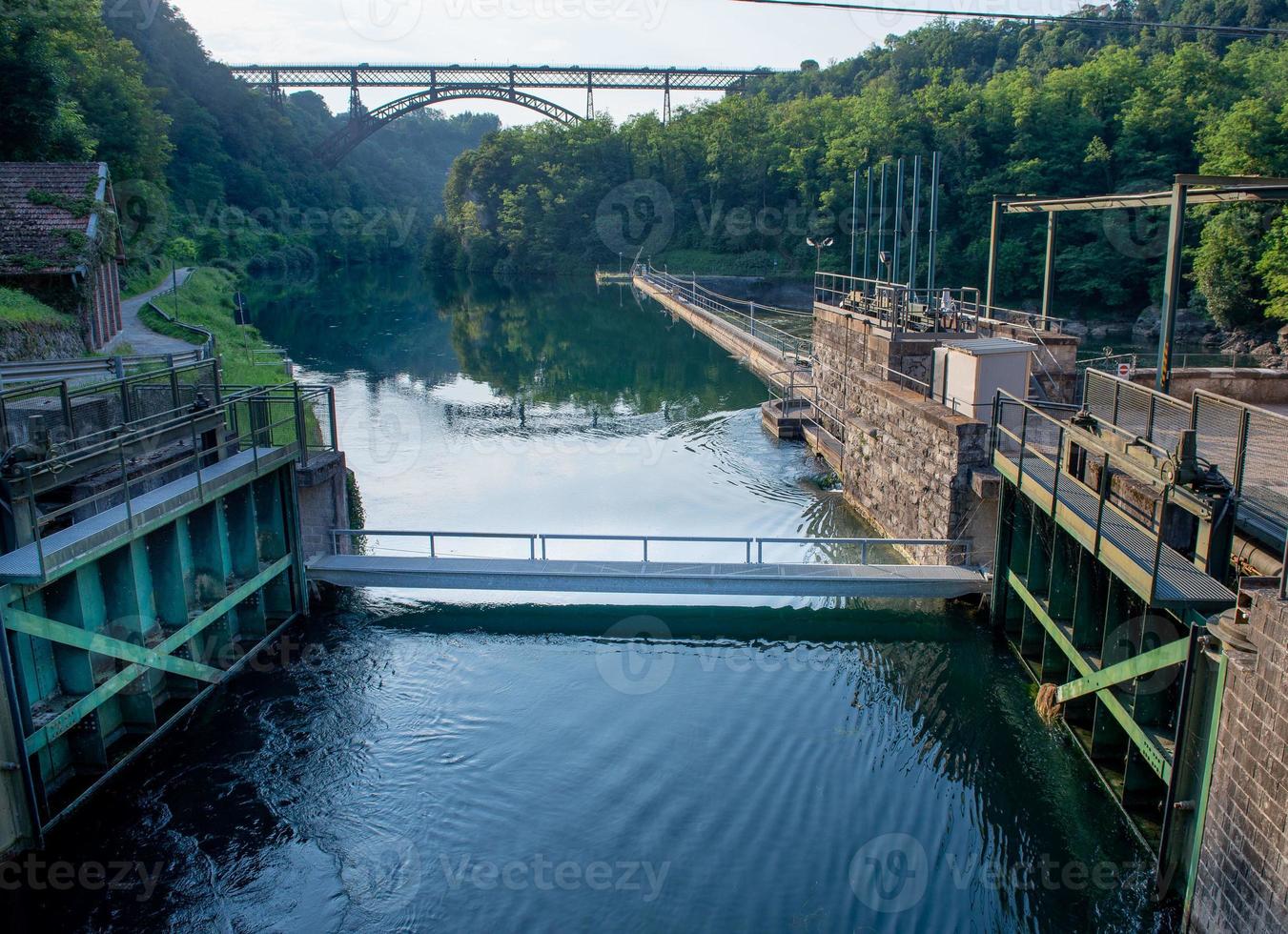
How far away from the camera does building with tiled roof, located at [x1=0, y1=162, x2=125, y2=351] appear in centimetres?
2178

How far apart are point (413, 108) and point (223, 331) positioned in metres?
80.2

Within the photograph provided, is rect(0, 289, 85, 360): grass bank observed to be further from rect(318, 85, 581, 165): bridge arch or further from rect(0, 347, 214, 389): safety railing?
rect(318, 85, 581, 165): bridge arch

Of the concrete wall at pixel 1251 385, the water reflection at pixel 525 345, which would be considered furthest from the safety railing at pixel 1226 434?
the water reflection at pixel 525 345

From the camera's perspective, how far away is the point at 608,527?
60.4 ft

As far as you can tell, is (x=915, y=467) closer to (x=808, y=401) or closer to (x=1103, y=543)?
(x=1103, y=543)

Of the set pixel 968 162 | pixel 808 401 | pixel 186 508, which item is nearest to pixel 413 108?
pixel 968 162

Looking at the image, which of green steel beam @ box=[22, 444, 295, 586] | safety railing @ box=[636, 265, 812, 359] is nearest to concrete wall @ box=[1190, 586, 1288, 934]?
green steel beam @ box=[22, 444, 295, 586]

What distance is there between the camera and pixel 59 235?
2227 cm

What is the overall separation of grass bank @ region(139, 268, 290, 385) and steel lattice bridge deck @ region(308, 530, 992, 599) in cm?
882

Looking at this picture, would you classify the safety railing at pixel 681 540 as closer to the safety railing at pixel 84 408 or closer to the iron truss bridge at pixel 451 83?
the safety railing at pixel 84 408

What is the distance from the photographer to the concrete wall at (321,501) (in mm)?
14617

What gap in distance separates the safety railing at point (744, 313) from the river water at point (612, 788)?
16.7 m

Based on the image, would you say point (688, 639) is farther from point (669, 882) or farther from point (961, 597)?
point (669, 882)

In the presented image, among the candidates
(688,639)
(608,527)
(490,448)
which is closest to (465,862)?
(688,639)
